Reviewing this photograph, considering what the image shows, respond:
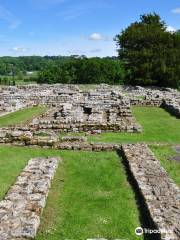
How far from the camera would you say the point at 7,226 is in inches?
329

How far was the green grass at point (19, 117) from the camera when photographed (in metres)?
23.9

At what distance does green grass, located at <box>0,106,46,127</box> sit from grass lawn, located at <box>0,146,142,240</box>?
8.22m

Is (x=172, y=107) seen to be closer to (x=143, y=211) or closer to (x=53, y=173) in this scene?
(x=53, y=173)

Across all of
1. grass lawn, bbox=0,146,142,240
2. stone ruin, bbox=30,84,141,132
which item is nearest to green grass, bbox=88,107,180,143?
stone ruin, bbox=30,84,141,132

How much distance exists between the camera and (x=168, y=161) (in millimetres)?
14672

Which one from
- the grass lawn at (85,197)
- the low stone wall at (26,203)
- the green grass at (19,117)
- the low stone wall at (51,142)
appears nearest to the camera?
the low stone wall at (26,203)

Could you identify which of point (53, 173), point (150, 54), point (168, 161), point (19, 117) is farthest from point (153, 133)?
point (150, 54)

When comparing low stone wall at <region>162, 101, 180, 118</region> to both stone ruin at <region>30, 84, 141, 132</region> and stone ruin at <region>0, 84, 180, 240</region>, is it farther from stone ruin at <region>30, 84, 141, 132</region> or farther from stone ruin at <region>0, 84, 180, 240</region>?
stone ruin at <region>0, 84, 180, 240</region>

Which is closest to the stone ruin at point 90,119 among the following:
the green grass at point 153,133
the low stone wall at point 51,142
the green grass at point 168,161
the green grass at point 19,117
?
the green grass at point 153,133

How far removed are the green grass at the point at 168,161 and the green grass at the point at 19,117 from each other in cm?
1018

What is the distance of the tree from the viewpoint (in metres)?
58.8

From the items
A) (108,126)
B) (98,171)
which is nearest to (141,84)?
(108,126)

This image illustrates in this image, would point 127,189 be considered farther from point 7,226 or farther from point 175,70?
point 175,70

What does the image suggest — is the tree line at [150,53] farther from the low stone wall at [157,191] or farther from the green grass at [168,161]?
the low stone wall at [157,191]
